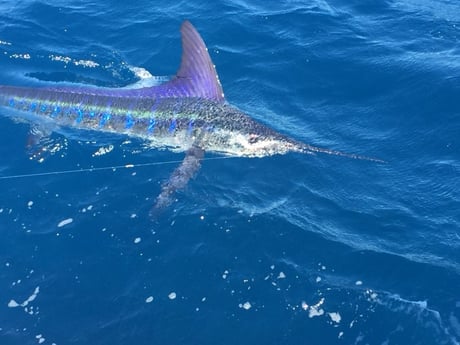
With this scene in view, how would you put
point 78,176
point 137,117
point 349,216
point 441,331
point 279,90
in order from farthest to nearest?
point 279,90 < point 137,117 < point 78,176 < point 349,216 < point 441,331

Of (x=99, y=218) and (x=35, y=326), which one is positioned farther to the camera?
(x=99, y=218)

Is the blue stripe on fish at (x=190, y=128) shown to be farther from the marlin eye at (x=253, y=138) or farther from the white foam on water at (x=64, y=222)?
the white foam on water at (x=64, y=222)

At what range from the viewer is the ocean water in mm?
6492

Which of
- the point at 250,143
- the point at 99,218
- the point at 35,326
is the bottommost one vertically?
the point at 35,326

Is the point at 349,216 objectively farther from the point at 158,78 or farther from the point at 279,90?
the point at 158,78

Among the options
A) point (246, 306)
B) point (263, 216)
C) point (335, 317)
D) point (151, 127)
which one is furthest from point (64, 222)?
point (335, 317)

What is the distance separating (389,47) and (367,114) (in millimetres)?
3289

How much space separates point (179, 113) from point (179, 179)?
5.77 ft

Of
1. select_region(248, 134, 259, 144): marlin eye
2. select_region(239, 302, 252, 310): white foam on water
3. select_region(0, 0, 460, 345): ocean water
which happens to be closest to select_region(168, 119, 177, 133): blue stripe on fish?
select_region(0, 0, 460, 345): ocean water

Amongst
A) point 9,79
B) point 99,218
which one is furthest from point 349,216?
point 9,79

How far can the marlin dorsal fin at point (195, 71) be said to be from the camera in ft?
32.7

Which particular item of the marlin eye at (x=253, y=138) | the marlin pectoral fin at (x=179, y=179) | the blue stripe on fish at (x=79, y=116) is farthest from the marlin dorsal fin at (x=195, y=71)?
the blue stripe on fish at (x=79, y=116)

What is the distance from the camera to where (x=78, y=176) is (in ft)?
29.2

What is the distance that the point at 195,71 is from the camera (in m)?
10.0
